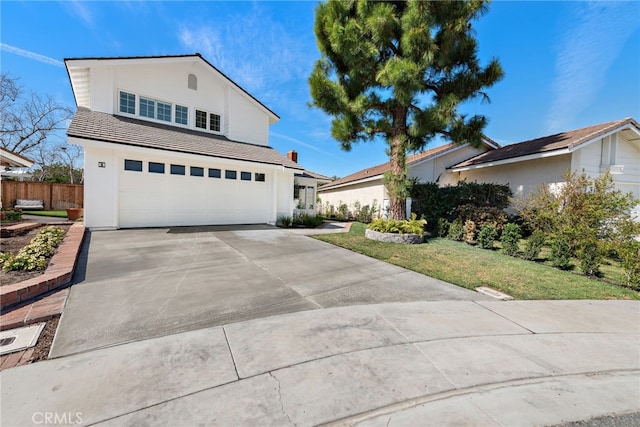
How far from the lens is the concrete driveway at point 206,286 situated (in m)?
3.36

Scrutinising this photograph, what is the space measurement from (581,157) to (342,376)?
567 inches

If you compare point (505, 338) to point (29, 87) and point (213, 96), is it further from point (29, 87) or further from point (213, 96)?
point (29, 87)

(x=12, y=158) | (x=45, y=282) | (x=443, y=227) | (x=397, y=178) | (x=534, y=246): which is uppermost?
(x=12, y=158)

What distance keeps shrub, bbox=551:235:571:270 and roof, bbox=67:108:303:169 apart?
10666 millimetres

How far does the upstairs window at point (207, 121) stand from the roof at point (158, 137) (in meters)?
0.58

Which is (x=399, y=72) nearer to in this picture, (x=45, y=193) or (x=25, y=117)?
(x=45, y=193)

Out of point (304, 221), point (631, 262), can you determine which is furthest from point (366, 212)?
point (631, 262)

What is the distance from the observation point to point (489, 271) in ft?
21.5

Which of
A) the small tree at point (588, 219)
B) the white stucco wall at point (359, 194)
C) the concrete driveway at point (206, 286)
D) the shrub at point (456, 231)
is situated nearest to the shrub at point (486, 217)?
→ the shrub at point (456, 231)

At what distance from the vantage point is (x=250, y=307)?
156 inches

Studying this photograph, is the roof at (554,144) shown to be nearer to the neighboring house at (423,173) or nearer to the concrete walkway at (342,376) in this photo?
the neighboring house at (423,173)

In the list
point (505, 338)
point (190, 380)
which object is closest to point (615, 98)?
point (505, 338)

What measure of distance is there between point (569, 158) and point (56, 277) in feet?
55.2

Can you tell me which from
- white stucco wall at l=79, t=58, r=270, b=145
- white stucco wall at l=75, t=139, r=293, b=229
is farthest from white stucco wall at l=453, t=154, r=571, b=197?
white stucco wall at l=79, t=58, r=270, b=145
